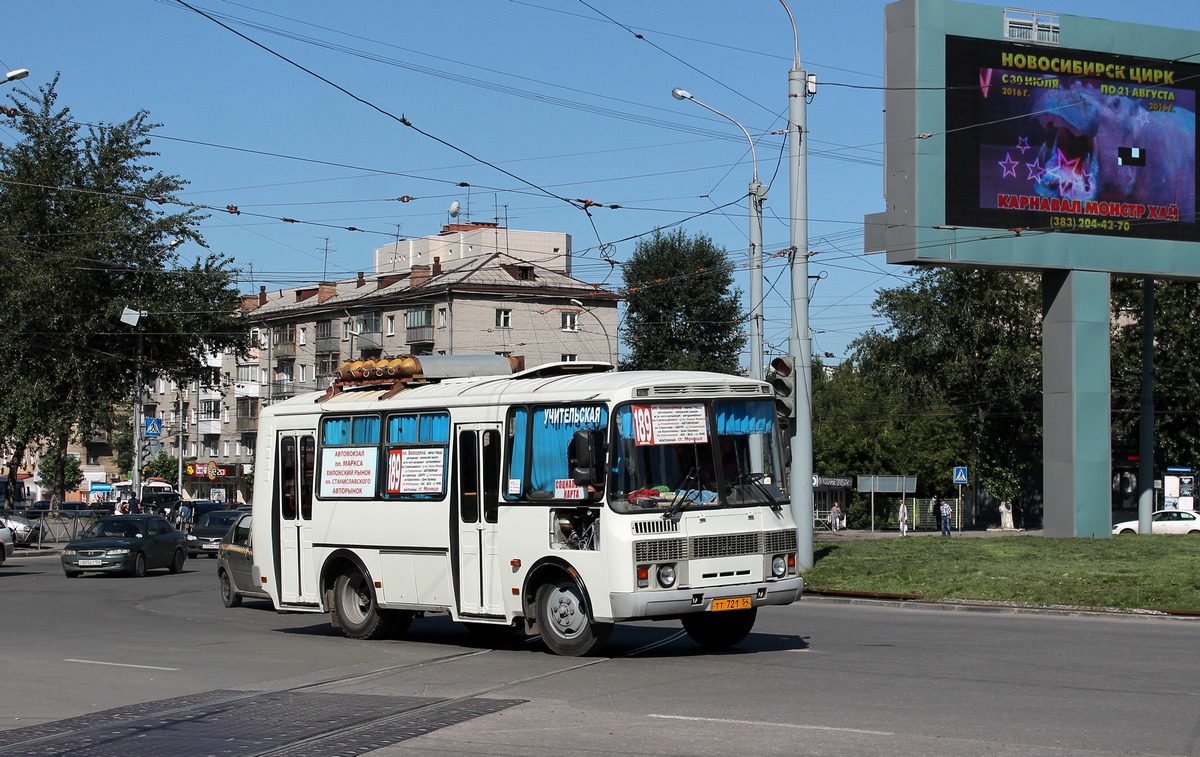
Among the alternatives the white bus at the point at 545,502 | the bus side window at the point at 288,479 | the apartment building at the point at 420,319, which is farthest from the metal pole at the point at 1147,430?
the apartment building at the point at 420,319

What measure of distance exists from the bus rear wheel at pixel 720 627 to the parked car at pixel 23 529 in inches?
1497

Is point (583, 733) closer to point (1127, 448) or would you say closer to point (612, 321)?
point (1127, 448)

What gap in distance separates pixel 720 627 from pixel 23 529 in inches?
1535

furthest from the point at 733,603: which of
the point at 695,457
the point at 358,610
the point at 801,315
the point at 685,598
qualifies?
the point at 801,315

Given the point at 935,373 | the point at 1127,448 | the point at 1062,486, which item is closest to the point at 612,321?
the point at 935,373

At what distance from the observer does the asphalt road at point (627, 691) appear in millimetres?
9055

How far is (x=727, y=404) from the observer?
14312 millimetres

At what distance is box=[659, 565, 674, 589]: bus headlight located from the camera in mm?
13484

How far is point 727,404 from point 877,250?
703 inches

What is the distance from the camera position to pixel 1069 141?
3266 centimetres

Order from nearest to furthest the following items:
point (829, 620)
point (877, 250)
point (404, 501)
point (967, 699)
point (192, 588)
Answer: point (967, 699), point (404, 501), point (829, 620), point (192, 588), point (877, 250)

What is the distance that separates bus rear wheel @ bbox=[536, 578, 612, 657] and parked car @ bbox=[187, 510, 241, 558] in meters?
29.7

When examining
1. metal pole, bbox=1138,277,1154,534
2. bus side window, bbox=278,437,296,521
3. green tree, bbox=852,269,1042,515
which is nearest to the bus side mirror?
bus side window, bbox=278,437,296,521

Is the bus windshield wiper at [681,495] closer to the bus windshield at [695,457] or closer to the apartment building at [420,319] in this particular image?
the bus windshield at [695,457]
